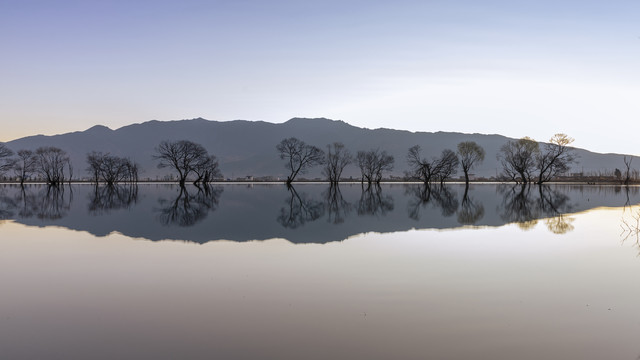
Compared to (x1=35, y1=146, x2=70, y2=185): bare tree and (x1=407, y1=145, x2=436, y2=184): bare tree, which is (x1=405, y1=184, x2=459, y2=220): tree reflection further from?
(x1=35, y1=146, x2=70, y2=185): bare tree

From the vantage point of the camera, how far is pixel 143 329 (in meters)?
6.29

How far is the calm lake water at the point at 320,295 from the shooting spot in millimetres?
5727

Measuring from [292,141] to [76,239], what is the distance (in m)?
87.1

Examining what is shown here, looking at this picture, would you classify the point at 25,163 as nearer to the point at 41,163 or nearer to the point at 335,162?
the point at 41,163

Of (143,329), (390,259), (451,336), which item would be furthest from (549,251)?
(143,329)

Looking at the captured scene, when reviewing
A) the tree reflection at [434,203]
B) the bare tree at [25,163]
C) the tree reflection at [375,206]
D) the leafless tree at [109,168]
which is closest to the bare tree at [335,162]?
the leafless tree at [109,168]

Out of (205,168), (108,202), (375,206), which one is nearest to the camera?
(375,206)

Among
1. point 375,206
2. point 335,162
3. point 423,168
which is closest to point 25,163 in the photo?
point 335,162

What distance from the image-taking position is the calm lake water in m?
5.73

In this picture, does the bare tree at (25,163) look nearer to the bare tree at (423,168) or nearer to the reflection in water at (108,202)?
the reflection in water at (108,202)

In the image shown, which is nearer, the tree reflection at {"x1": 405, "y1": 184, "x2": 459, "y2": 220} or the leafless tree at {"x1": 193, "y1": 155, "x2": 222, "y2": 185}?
the tree reflection at {"x1": 405, "y1": 184, "x2": 459, "y2": 220}

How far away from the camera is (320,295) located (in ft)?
26.6

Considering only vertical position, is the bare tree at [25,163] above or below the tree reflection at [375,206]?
above

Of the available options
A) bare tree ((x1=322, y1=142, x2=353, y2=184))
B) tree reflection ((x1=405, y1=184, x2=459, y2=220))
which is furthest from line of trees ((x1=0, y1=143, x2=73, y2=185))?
tree reflection ((x1=405, y1=184, x2=459, y2=220))
